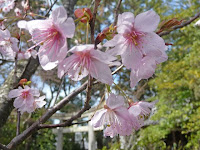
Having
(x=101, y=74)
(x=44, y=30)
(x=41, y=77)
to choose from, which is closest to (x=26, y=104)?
(x=44, y=30)

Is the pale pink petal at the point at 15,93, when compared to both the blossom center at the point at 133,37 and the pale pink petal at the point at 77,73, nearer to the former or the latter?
the pale pink petal at the point at 77,73

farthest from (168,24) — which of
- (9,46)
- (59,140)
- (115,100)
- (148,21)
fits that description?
(59,140)

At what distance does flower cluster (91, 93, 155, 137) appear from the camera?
0.61 m

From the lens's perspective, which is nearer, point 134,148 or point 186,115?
point 134,148

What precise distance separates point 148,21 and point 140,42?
0.26 ft

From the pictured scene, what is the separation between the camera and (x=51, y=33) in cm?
63

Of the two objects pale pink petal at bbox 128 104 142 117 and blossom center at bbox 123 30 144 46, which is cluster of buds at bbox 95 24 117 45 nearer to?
blossom center at bbox 123 30 144 46

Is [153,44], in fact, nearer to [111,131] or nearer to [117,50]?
[117,50]

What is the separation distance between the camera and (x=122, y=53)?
0.57 metres

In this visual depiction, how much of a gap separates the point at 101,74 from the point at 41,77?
4.61 meters

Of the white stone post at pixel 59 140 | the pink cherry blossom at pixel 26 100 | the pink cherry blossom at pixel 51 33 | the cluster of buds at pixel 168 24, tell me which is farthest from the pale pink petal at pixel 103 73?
the white stone post at pixel 59 140

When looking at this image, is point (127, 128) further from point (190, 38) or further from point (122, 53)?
point (190, 38)

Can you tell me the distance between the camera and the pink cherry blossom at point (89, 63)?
499mm

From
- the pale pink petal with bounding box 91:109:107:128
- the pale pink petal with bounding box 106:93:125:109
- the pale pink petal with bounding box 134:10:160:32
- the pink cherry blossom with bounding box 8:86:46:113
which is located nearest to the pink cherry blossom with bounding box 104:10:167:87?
the pale pink petal with bounding box 134:10:160:32
